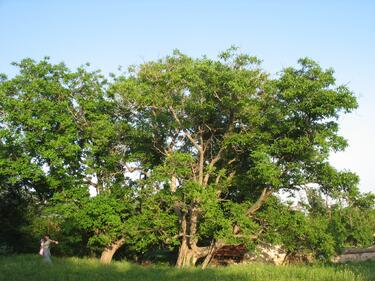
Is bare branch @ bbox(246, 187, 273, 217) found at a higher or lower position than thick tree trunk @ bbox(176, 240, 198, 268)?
higher

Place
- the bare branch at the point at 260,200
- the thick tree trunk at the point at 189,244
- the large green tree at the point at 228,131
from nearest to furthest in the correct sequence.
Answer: the large green tree at the point at 228,131 < the thick tree trunk at the point at 189,244 < the bare branch at the point at 260,200

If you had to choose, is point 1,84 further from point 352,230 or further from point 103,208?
point 352,230

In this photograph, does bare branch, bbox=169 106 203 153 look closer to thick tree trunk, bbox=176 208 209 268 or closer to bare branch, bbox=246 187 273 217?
thick tree trunk, bbox=176 208 209 268

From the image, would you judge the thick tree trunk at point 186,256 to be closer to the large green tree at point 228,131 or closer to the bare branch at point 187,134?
the large green tree at point 228,131

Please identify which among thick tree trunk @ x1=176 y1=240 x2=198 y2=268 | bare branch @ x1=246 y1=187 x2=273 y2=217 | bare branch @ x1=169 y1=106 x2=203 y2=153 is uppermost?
bare branch @ x1=169 y1=106 x2=203 y2=153

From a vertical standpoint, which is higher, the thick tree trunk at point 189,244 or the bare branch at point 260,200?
the bare branch at point 260,200

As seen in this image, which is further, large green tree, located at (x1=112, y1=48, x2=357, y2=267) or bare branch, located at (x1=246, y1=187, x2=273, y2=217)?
bare branch, located at (x1=246, y1=187, x2=273, y2=217)

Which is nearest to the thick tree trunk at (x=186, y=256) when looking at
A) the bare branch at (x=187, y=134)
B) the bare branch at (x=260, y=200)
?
the bare branch at (x=260, y=200)

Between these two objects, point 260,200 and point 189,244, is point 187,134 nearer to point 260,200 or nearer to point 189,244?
point 260,200

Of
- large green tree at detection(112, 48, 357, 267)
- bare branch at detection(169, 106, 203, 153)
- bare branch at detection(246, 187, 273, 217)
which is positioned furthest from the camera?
bare branch at detection(169, 106, 203, 153)

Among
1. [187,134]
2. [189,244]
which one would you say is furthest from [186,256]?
[187,134]

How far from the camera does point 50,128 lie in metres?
28.9

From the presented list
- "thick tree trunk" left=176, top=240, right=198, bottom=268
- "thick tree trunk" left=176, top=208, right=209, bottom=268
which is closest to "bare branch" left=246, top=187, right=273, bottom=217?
"thick tree trunk" left=176, top=208, right=209, bottom=268

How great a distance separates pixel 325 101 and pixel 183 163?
930 cm
